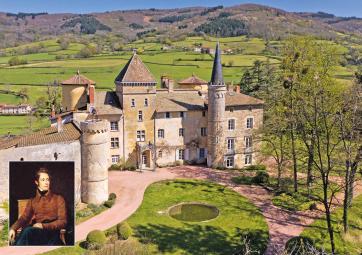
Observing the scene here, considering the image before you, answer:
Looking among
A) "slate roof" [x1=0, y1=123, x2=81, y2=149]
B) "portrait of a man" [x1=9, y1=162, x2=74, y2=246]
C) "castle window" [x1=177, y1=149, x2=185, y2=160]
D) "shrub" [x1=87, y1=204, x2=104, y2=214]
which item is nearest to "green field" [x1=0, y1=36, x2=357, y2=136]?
"slate roof" [x1=0, y1=123, x2=81, y2=149]

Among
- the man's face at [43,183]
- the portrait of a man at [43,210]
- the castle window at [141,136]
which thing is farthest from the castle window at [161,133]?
the man's face at [43,183]

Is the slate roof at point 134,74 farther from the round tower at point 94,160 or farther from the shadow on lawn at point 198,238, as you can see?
the shadow on lawn at point 198,238

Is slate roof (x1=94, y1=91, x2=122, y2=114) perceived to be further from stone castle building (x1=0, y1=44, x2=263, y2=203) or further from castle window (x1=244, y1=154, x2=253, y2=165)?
castle window (x1=244, y1=154, x2=253, y2=165)

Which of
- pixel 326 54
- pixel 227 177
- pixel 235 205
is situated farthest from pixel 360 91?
pixel 227 177

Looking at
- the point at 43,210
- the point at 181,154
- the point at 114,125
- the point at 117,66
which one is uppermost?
the point at 117,66

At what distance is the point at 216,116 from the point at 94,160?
17391mm

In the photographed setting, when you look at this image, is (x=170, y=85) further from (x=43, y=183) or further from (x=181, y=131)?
(x=43, y=183)

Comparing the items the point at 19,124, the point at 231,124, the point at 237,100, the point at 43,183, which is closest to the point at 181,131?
the point at 231,124

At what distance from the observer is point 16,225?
88.2 ft

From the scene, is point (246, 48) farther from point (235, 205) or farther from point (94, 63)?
point (235, 205)

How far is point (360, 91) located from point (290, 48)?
39.5 feet

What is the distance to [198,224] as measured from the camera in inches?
1358

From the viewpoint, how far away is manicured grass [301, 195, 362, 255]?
31500 mm

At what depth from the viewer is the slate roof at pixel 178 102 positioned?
5006 centimetres
